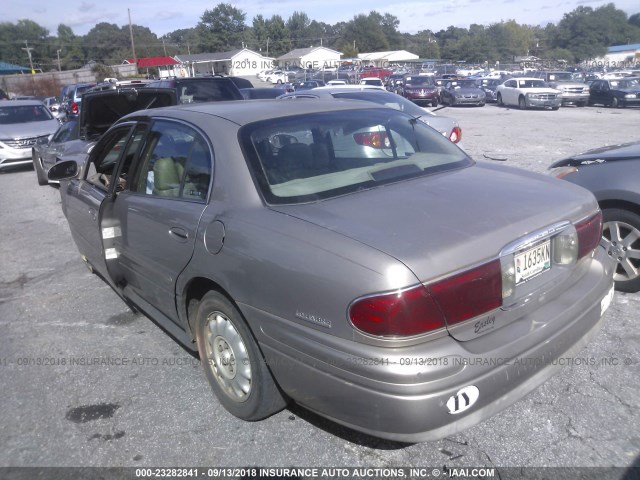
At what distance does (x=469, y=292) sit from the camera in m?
2.32

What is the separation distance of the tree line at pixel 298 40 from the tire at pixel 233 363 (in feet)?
317

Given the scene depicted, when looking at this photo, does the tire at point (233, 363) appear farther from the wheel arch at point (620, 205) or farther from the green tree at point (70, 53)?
the green tree at point (70, 53)

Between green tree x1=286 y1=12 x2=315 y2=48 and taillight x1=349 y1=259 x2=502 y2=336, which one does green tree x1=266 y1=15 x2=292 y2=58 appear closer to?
green tree x1=286 y1=12 x2=315 y2=48

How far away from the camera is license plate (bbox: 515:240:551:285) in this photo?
253 cm

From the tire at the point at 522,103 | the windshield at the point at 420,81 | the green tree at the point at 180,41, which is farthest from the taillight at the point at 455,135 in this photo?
the green tree at the point at 180,41

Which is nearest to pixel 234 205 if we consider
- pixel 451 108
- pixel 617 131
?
pixel 617 131

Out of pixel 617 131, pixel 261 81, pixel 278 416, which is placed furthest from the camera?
pixel 261 81

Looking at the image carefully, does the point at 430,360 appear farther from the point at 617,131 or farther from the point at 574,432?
the point at 617,131

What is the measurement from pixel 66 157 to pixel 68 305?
14.9ft

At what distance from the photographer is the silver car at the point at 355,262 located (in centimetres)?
223

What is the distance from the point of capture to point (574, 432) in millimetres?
2881

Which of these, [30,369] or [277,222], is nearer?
[277,222]

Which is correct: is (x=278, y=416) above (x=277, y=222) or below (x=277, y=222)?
below

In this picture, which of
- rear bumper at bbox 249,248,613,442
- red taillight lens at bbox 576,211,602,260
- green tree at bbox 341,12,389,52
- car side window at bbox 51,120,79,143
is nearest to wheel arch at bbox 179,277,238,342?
rear bumper at bbox 249,248,613,442
